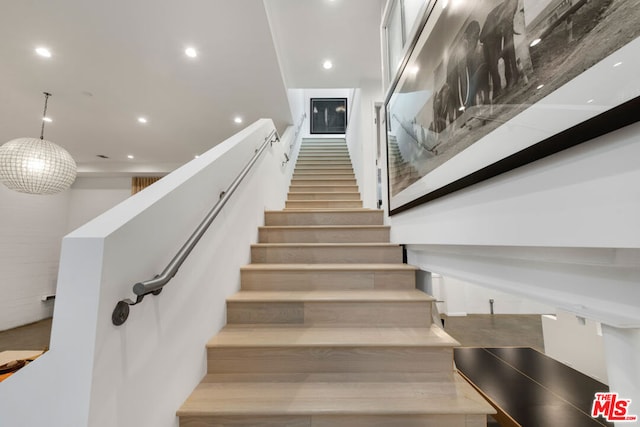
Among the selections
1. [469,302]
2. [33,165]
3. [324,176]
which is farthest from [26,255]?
[469,302]

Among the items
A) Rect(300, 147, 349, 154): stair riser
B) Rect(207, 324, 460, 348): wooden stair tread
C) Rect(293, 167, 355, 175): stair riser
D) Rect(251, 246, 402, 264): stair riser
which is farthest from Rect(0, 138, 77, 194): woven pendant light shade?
Rect(300, 147, 349, 154): stair riser

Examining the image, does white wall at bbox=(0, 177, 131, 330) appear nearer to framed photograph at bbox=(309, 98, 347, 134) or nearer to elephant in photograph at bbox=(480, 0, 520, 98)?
framed photograph at bbox=(309, 98, 347, 134)

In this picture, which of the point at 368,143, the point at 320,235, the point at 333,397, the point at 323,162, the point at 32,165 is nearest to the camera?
the point at 333,397

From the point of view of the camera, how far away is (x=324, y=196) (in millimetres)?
4355

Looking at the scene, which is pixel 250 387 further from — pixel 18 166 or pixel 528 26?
pixel 18 166

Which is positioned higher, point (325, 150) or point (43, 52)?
point (325, 150)

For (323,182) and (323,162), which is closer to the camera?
(323,182)

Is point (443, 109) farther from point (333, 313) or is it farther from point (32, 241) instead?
point (32, 241)

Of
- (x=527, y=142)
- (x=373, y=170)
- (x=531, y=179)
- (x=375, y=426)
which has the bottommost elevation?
(x=375, y=426)

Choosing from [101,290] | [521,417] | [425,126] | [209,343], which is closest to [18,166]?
[209,343]

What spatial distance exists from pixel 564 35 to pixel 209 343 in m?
1.74

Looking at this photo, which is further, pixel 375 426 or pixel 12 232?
pixel 12 232

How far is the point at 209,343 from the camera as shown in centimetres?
131

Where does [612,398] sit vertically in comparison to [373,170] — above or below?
below
